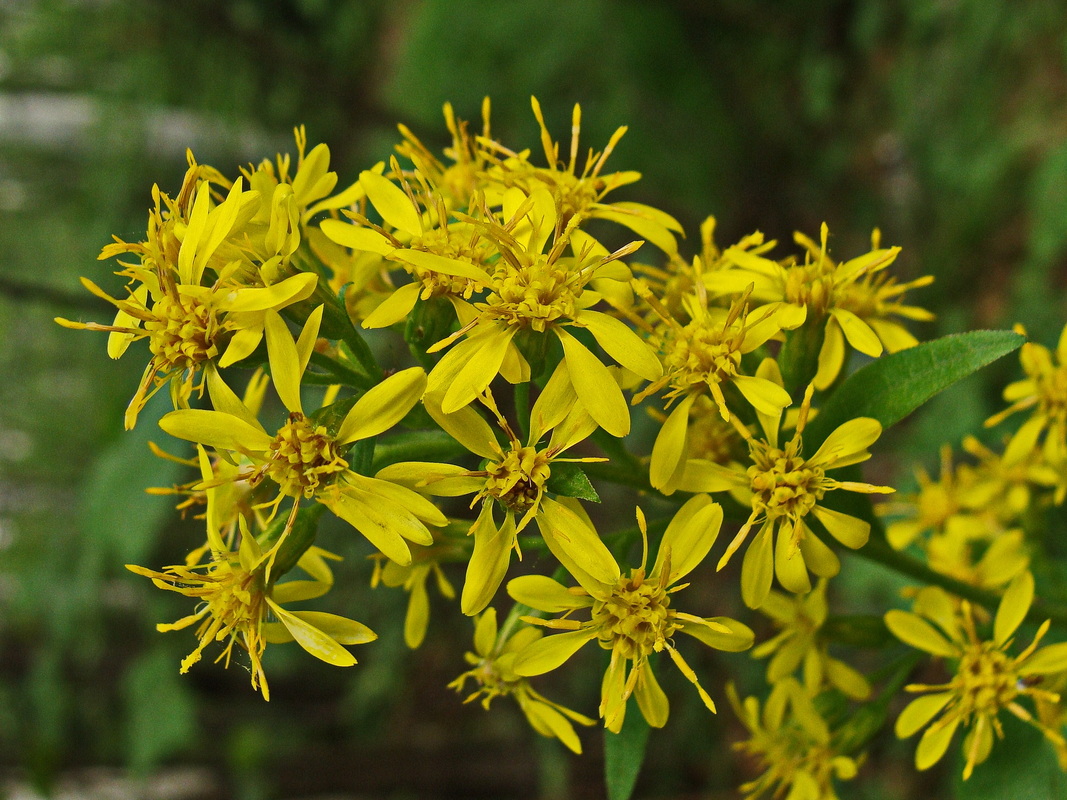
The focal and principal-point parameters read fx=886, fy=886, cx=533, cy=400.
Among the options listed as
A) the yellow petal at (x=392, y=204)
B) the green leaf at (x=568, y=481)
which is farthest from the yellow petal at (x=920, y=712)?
the yellow petal at (x=392, y=204)

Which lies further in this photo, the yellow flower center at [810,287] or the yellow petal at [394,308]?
the yellow flower center at [810,287]

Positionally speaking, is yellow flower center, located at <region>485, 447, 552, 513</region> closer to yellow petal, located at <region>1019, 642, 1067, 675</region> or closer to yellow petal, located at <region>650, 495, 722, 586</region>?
yellow petal, located at <region>650, 495, 722, 586</region>

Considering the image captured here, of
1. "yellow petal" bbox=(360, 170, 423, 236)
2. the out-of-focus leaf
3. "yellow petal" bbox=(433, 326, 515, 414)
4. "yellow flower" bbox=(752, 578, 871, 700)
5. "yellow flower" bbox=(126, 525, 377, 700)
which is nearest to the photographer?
"yellow petal" bbox=(433, 326, 515, 414)

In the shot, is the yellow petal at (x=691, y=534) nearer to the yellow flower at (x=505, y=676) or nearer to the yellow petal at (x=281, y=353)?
the yellow flower at (x=505, y=676)

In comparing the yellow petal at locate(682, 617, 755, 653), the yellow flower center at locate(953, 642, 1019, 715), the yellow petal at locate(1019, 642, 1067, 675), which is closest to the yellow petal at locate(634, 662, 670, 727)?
the yellow petal at locate(682, 617, 755, 653)

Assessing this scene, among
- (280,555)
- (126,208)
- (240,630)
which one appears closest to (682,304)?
(280,555)

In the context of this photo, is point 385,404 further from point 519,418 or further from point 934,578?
point 934,578
